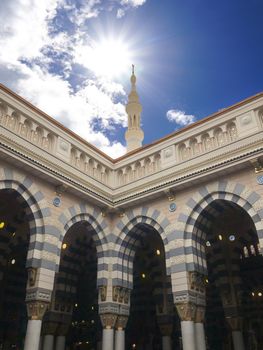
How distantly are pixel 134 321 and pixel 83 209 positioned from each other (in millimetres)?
9422

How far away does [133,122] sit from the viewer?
94.9 feet

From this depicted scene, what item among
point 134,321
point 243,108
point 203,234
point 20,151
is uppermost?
point 243,108

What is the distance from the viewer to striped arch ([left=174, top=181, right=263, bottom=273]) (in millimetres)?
11797

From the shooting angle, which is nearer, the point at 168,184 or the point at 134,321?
the point at 168,184

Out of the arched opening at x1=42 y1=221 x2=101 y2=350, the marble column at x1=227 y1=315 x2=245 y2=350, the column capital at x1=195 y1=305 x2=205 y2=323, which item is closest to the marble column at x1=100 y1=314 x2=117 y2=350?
the arched opening at x1=42 y1=221 x2=101 y2=350

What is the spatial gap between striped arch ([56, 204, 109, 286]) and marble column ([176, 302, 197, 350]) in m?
3.53

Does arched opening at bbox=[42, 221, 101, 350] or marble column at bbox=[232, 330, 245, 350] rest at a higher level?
arched opening at bbox=[42, 221, 101, 350]

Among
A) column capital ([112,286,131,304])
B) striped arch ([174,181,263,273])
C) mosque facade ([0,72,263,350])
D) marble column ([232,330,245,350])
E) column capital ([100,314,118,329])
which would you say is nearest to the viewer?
mosque facade ([0,72,263,350])

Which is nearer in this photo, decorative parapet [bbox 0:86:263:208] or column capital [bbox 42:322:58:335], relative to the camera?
decorative parapet [bbox 0:86:263:208]

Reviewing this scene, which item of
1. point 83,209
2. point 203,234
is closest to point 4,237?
point 83,209

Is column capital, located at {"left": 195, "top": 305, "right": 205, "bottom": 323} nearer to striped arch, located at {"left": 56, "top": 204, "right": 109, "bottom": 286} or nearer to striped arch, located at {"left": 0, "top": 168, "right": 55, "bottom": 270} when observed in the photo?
striped arch, located at {"left": 56, "top": 204, "right": 109, "bottom": 286}

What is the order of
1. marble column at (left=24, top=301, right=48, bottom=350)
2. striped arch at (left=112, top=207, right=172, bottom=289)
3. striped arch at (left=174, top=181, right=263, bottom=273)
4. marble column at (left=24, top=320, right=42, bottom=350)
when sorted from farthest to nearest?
striped arch at (left=112, top=207, right=172, bottom=289), striped arch at (left=174, top=181, right=263, bottom=273), marble column at (left=24, top=301, right=48, bottom=350), marble column at (left=24, top=320, right=42, bottom=350)

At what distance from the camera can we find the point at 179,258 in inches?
480

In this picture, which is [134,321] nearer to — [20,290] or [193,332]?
[20,290]
